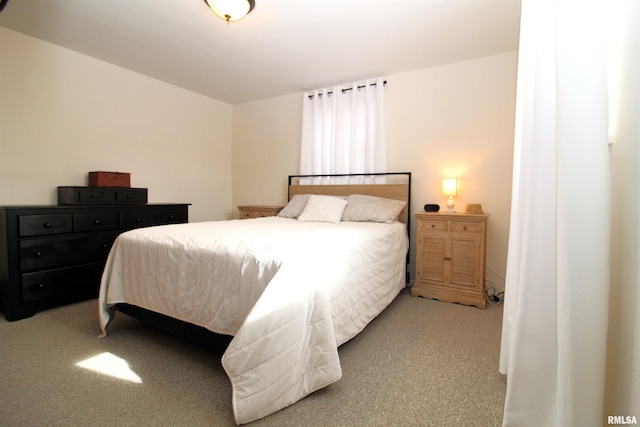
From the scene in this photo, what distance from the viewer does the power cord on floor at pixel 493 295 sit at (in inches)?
109

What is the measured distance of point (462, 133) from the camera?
3.04 meters

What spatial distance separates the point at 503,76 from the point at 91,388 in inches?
155

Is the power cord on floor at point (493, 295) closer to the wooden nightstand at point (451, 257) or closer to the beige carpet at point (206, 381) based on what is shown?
the wooden nightstand at point (451, 257)

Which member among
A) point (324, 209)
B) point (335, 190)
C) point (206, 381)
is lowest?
point (206, 381)

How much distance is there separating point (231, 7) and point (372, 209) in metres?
2.01

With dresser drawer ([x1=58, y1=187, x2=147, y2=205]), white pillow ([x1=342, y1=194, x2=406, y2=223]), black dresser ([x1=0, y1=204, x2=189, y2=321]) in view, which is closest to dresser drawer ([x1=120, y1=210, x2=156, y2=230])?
black dresser ([x1=0, y1=204, x2=189, y2=321])

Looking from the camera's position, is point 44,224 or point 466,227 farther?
point 466,227

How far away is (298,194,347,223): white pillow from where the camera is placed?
2910mm

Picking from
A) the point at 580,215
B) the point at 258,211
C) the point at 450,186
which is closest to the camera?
the point at 580,215

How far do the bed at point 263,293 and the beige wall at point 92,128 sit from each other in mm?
1605

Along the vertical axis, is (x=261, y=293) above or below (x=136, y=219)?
below

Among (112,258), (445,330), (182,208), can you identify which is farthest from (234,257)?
(182,208)

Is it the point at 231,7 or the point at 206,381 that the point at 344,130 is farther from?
the point at 206,381

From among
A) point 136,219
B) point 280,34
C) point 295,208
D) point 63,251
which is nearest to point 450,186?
point 295,208
